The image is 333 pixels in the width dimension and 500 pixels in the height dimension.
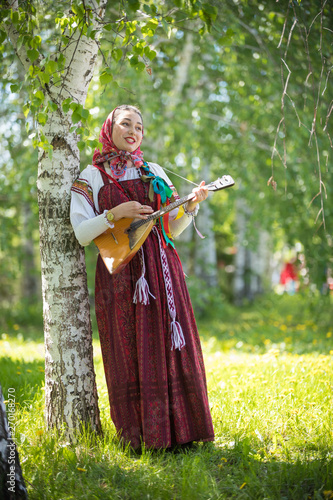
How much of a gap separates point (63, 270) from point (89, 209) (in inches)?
15.2

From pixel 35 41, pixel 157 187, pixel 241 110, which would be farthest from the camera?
pixel 241 110

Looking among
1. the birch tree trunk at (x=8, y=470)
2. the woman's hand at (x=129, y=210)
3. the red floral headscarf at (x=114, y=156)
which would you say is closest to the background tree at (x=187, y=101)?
the red floral headscarf at (x=114, y=156)

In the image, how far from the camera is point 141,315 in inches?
101

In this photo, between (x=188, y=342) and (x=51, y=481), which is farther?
(x=188, y=342)

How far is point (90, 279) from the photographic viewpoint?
23.3 feet

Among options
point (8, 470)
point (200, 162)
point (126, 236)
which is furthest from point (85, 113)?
point (200, 162)

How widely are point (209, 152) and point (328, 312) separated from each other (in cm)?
353

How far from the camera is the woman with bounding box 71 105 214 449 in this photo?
2518 millimetres

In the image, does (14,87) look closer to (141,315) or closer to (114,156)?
(114,156)

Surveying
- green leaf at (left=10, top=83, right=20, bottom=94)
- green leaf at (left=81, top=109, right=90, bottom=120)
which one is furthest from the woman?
green leaf at (left=10, top=83, right=20, bottom=94)

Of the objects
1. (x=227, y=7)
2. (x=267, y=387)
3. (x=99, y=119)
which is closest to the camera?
(x=267, y=387)

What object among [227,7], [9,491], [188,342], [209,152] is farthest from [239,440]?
[209,152]

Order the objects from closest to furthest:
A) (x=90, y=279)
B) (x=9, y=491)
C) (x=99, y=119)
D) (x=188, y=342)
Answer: (x=9, y=491), (x=188, y=342), (x=99, y=119), (x=90, y=279)

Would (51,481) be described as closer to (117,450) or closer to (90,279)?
(117,450)
